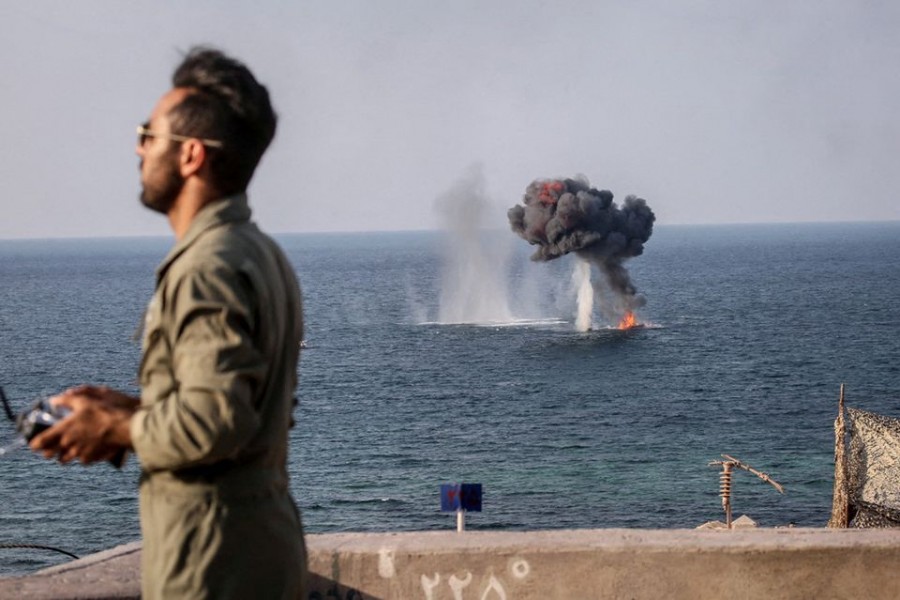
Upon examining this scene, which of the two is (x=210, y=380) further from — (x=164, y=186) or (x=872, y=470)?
(x=872, y=470)

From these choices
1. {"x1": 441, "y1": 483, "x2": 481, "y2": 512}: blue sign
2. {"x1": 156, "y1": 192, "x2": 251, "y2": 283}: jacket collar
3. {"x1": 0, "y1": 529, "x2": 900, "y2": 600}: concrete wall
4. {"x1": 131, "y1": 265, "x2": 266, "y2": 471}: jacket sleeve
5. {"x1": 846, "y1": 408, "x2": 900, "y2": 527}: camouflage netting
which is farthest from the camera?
{"x1": 846, "y1": 408, "x2": 900, "y2": 527}: camouflage netting

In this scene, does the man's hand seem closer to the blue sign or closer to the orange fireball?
the blue sign

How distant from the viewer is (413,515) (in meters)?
50.0

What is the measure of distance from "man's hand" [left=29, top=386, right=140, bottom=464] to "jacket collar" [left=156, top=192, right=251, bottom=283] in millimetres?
303

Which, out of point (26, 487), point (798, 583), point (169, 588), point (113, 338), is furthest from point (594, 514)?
point (113, 338)

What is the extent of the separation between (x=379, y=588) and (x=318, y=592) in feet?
0.86

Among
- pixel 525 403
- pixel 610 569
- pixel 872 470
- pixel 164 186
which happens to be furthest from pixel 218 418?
pixel 525 403

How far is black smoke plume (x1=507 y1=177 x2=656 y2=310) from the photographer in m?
123

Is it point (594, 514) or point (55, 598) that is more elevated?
point (55, 598)

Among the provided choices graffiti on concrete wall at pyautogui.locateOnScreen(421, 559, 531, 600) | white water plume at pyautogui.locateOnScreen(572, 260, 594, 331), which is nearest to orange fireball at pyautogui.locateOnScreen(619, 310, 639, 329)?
white water plume at pyautogui.locateOnScreen(572, 260, 594, 331)

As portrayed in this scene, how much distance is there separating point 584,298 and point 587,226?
11.8 meters

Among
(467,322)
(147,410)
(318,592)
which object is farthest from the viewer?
(467,322)

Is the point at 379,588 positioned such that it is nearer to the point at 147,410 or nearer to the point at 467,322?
the point at 147,410

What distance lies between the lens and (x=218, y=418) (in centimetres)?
282
